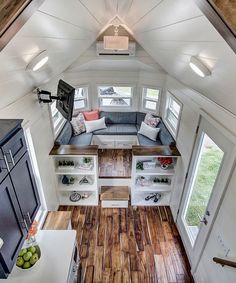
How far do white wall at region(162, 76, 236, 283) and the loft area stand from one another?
0.02m

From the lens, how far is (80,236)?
3.25m

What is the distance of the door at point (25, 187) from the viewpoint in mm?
1524

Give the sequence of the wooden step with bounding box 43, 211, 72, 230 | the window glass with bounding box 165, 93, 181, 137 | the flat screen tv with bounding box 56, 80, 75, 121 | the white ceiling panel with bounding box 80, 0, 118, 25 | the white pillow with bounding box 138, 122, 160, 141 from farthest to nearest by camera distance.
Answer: the white pillow with bounding box 138, 122, 160, 141 → the window glass with bounding box 165, 93, 181, 137 → the wooden step with bounding box 43, 211, 72, 230 → the flat screen tv with bounding box 56, 80, 75, 121 → the white ceiling panel with bounding box 80, 0, 118, 25

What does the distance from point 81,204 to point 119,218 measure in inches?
31.7

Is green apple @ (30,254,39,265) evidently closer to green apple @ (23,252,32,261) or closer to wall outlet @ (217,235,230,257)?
green apple @ (23,252,32,261)

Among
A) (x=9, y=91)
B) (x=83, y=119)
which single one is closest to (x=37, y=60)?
(x=9, y=91)

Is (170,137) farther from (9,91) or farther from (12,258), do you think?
(12,258)

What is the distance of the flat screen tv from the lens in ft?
7.11

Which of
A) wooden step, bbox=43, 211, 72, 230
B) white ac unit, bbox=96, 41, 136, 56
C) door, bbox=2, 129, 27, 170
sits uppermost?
white ac unit, bbox=96, 41, 136, 56

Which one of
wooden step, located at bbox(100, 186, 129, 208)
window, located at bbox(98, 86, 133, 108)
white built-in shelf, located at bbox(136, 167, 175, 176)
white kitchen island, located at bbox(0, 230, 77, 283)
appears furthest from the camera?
window, located at bbox(98, 86, 133, 108)

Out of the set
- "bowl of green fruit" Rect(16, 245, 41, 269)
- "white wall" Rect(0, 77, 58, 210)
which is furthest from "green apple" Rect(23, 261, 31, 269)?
"white wall" Rect(0, 77, 58, 210)

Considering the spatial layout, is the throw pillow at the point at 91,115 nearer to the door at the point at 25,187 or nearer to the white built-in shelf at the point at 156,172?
the white built-in shelf at the point at 156,172

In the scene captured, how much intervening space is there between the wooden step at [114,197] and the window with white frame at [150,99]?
2285mm

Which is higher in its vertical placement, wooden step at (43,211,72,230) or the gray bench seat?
the gray bench seat
